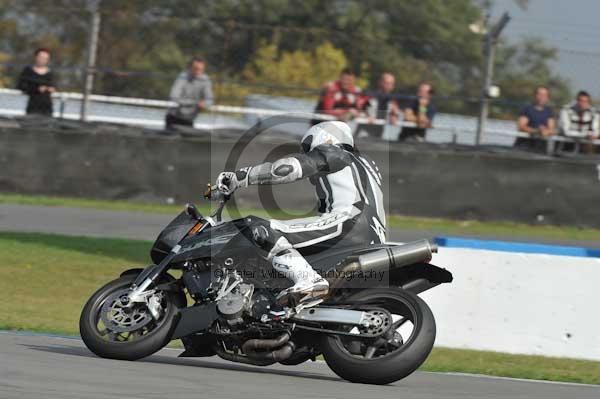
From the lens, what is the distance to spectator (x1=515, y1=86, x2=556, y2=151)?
15.8 meters

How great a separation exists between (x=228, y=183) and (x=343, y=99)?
898cm

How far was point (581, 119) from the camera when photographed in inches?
614

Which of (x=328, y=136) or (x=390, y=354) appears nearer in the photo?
(x=390, y=354)

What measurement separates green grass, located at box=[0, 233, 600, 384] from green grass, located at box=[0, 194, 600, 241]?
8.58ft

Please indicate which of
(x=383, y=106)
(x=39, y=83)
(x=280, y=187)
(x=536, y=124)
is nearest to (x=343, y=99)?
(x=383, y=106)

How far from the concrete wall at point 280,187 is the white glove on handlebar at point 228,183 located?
336 inches

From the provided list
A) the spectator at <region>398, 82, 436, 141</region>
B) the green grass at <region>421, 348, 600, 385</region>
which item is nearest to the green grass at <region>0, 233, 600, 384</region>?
the green grass at <region>421, 348, 600, 385</region>

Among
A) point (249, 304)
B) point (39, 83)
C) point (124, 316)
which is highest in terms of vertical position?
point (39, 83)

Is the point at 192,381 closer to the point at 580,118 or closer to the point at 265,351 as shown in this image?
the point at 265,351

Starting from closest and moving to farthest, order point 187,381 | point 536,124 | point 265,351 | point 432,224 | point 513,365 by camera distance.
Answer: point 187,381 < point 265,351 < point 513,365 < point 432,224 < point 536,124

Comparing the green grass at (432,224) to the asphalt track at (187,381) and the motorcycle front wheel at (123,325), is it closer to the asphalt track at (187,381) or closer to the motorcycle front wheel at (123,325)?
the asphalt track at (187,381)

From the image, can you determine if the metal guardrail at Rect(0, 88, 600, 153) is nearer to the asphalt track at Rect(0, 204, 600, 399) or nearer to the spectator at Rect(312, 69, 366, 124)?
the spectator at Rect(312, 69, 366, 124)

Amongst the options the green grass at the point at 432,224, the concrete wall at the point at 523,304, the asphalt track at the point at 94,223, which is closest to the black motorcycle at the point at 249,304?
the concrete wall at the point at 523,304

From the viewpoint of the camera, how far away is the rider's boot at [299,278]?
6.72 meters
